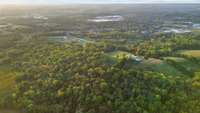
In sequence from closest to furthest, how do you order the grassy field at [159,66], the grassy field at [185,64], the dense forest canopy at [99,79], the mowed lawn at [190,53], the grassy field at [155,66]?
the dense forest canopy at [99,79] < the grassy field at [159,66] < the grassy field at [155,66] < the grassy field at [185,64] < the mowed lawn at [190,53]

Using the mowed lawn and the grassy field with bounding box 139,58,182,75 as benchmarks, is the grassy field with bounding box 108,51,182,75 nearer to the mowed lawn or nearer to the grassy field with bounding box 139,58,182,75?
the grassy field with bounding box 139,58,182,75

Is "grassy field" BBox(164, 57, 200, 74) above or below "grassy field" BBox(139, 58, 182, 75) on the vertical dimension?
below

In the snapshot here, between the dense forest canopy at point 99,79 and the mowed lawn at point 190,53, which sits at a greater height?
the dense forest canopy at point 99,79

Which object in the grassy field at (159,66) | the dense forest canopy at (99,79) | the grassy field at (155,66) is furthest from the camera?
the grassy field at (155,66)

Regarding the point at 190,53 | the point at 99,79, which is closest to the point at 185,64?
the point at 190,53

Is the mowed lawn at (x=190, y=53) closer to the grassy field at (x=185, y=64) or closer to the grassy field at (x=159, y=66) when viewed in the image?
the grassy field at (x=185, y=64)

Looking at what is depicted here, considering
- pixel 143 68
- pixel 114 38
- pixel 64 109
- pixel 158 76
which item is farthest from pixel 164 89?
pixel 114 38

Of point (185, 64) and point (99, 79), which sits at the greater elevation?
point (99, 79)

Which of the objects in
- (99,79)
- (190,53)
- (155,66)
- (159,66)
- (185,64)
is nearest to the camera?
(99,79)

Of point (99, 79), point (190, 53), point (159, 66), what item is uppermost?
point (99, 79)

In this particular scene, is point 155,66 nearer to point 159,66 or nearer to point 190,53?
point 159,66

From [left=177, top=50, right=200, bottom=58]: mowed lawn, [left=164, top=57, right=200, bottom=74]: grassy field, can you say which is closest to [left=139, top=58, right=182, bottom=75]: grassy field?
[left=164, top=57, right=200, bottom=74]: grassy field

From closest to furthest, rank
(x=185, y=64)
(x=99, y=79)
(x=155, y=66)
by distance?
1. (x=99, y=79)
2. (x=155, y=66)
3. (x=185, y=64)

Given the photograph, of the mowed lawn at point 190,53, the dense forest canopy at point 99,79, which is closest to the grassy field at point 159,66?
the dense forest canopy at point 99,79
